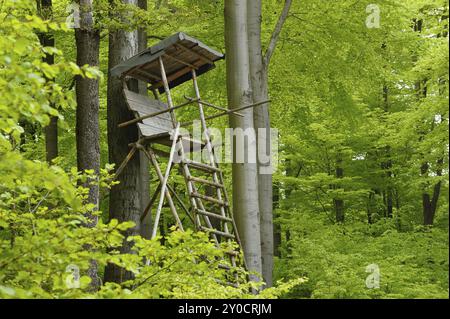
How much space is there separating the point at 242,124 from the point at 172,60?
146 centimetres

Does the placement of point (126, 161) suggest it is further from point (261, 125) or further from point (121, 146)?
point (261, 125)

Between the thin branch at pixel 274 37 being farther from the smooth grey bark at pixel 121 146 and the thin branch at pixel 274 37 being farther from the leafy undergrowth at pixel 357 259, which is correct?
the leafy undergrowth at pixel 357 259

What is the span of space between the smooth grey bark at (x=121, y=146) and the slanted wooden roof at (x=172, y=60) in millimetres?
398

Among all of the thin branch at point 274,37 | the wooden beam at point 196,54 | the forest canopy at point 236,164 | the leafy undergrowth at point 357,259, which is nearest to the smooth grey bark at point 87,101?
the forest canopy at point 236,164

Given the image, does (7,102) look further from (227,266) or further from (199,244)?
(227,266)

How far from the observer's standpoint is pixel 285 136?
606 inches

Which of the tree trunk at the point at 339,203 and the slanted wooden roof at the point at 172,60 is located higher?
the slanted wooden roof at the point at 172,60

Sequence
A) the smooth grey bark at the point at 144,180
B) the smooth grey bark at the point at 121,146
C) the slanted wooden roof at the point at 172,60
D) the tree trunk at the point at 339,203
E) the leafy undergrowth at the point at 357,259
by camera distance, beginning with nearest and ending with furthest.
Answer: the slanted wooden roof at the point at 172,60, the smooth grey bark at the point at 121,146, the leafy undergrowth at the point at 357,259, the smooth grey bark at the point at 144,180, the tree trunk at the point at 339,203

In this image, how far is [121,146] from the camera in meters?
8.83

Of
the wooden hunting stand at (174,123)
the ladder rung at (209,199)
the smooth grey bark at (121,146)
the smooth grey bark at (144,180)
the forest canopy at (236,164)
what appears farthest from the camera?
the smooth grey bark at (144,180)

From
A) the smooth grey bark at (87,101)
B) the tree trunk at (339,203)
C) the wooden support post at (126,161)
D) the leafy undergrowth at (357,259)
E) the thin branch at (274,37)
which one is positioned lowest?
the leafy undergrowth at (357,259)

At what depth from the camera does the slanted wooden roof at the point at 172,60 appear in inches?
319
